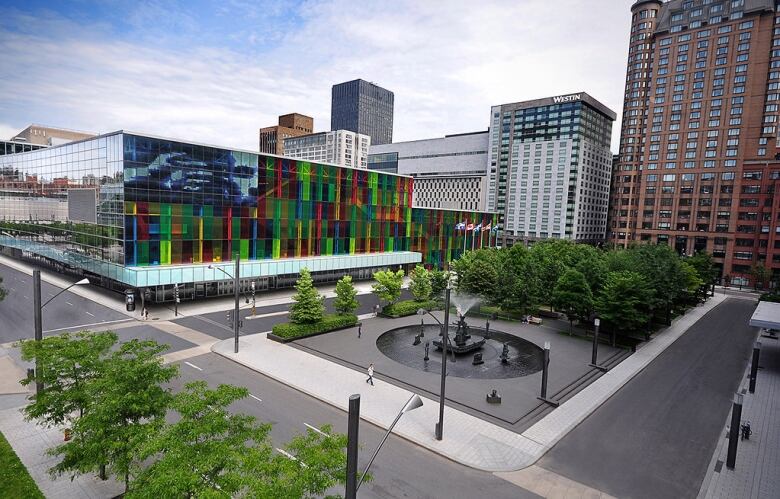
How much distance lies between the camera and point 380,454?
1886cm

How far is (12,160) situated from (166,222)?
156ft

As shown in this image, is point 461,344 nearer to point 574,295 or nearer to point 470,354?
point 470,354

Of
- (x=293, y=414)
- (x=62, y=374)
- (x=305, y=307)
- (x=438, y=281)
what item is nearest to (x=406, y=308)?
(x=438, y=281)

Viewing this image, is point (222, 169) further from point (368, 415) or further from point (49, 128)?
point (49, 128)

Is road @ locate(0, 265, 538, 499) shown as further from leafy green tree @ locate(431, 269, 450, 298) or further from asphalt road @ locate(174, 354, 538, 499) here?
leafy green tree @ locate(431, 269, 450, 298)

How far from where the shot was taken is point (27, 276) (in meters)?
56.8

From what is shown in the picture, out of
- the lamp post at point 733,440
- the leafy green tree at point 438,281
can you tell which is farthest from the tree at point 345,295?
the lamp post at point 733,440

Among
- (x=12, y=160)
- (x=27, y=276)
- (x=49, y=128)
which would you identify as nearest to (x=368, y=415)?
(x=27, y=276)

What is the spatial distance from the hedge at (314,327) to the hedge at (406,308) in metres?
5.72

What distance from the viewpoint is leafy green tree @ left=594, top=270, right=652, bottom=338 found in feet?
117

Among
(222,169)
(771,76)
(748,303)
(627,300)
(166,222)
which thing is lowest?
(748,303)

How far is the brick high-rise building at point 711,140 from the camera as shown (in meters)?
87.1

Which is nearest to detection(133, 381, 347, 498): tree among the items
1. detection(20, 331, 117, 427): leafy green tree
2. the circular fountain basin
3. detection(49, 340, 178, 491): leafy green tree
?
detection(49, 340, 178, 491): leafy green tree

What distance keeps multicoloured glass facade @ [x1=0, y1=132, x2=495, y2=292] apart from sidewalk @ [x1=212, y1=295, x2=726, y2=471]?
36.6ft
